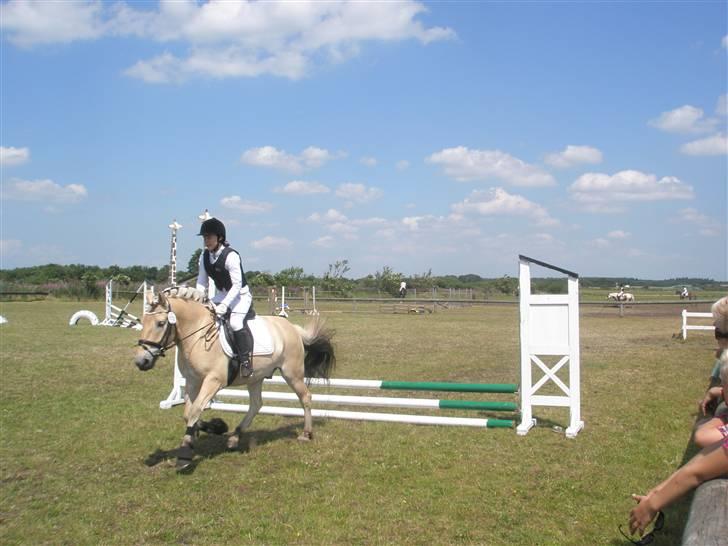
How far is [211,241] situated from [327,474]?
2710 mm

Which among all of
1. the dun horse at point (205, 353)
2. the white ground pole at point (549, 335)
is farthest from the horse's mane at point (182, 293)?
the white ground pole at point (549, 335)

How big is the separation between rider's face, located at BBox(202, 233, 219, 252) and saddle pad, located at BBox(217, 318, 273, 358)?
31.9 inches

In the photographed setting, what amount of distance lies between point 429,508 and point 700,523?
277 centimetres

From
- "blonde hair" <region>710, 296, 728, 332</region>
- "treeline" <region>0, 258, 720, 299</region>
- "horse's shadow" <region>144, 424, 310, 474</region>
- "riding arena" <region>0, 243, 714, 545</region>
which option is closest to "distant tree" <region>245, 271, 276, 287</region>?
"treeline" <region>0, 258, 720, 299</region>

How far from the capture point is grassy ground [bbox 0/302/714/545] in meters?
4.52

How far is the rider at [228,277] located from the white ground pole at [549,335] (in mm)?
3325

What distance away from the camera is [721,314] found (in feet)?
14.4

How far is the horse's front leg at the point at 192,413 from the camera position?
591 cm

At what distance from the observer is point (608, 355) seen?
15.6 m

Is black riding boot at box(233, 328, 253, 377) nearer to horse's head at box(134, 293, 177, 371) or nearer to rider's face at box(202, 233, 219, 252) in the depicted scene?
horse's head at box(134, 293, 177, 371)


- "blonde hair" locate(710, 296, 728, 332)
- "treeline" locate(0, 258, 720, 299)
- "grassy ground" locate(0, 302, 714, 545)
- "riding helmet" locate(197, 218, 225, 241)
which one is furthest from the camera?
"treeline" locate(0, 258, 720, 299)

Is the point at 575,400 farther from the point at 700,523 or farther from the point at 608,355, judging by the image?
the point at 608,355

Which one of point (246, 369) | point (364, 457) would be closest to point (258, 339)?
Answer: point (246, 369)

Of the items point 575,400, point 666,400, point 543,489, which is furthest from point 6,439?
point 666,400
